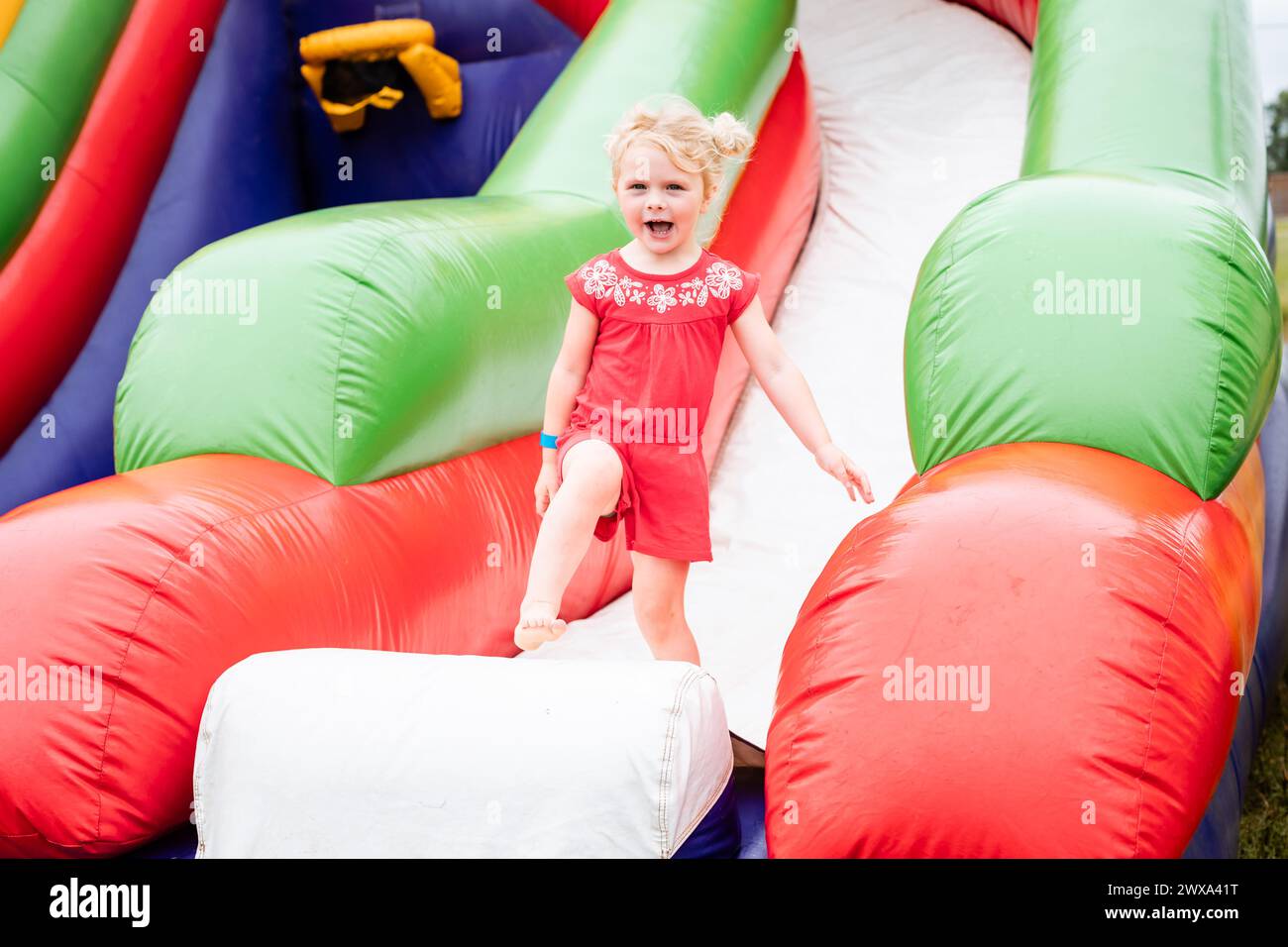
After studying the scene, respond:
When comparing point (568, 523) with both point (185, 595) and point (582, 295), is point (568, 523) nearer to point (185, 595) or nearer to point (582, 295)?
point (582, 295)

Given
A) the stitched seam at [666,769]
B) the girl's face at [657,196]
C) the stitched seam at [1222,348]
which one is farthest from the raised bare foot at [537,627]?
the stitched seam at [1222,348]

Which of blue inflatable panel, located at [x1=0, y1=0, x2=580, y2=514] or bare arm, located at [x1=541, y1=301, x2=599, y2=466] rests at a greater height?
blue inflatable panel, located at [x1=0, y1=0, x2=580, y2=514]

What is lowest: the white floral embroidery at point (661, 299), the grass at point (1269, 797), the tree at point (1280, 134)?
the grass at point (1269, 797)

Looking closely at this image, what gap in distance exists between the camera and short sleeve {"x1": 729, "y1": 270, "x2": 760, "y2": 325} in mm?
1767

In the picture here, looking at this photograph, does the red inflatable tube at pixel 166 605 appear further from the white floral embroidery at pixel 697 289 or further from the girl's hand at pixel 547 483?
the white floral embroidery at pixel 697 289

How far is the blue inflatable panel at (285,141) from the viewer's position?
10.6ft

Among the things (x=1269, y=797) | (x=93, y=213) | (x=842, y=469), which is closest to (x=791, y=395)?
(x=842, y=469)

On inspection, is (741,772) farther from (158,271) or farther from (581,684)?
(158,271)

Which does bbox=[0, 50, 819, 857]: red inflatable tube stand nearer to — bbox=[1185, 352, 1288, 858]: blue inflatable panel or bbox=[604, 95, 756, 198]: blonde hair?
bbox=[604, 95, 756, 198]: blonde hair

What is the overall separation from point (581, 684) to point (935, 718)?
0.40 meters

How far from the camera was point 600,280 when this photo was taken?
176 cm

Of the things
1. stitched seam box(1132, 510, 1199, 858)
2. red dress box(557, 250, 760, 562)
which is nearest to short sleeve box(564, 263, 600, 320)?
red dress box(557, 250, 760, 562)

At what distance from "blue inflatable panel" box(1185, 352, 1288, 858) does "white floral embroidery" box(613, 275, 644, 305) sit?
46.8 inches

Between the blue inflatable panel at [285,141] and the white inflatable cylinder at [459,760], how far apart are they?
187cm
